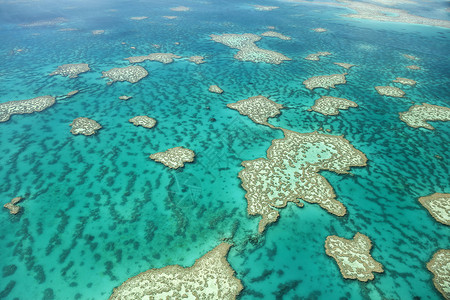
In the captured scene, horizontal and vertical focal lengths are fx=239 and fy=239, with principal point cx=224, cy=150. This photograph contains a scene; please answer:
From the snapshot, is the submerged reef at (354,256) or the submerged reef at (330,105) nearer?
the submerged reef at (354,256)

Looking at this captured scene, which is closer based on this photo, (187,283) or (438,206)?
(187,283)

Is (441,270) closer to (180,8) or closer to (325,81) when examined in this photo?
(325,81)

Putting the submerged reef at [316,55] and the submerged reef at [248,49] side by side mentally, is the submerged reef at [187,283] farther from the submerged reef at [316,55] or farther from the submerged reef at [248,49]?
the submerged reef at [316,55]

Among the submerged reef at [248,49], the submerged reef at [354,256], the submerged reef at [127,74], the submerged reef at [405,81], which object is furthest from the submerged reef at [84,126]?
the submerged reef at [405,81]

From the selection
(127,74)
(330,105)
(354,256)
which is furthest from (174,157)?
(127,74)

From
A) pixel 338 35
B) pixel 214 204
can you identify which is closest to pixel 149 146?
pixel 214 204

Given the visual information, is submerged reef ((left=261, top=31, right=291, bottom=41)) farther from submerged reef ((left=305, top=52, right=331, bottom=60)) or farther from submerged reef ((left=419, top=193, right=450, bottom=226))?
submerged reef ((left=419, top=193, right=450, bottom=226))
